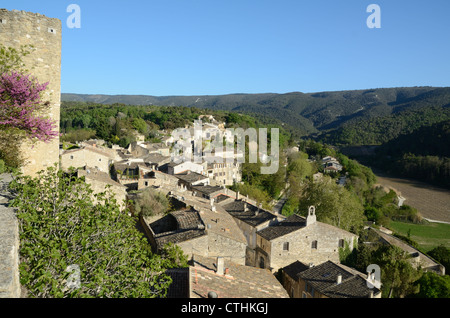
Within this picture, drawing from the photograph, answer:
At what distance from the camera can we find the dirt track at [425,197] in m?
51.5

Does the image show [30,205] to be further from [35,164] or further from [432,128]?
[432,128]

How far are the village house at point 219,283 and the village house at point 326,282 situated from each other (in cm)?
373

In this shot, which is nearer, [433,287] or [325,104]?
[433,287]

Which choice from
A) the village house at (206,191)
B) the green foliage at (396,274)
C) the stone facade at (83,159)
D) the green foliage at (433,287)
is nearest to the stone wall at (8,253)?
the green foliage at (396,274)

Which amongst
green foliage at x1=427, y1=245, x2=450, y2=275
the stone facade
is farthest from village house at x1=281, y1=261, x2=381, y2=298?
the stone facade

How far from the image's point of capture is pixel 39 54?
9016 mm

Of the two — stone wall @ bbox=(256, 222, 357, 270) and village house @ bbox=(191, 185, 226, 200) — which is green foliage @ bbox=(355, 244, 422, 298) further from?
village house @ bbox=(191, 185, 226, 200)

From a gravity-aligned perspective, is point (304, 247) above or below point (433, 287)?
above

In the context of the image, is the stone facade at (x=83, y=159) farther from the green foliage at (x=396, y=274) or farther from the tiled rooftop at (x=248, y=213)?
the green foliage at (x=396, y=274)

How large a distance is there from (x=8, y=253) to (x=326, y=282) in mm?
14386

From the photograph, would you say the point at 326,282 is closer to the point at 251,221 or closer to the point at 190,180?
the point at 251,221

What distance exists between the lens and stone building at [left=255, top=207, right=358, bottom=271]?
62.8ft

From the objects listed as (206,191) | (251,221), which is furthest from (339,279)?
(206,191)
